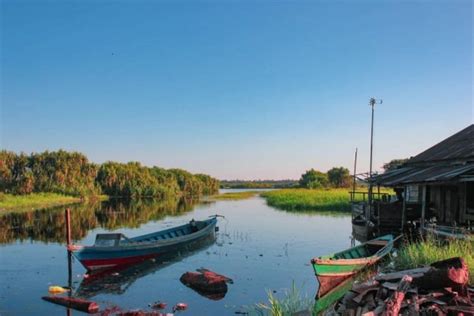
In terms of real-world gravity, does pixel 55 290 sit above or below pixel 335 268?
below

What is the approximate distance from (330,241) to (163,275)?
10.9m

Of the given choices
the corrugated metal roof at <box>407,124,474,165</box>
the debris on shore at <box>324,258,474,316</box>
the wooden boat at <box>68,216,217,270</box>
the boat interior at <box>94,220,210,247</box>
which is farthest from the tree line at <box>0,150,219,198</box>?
the debris on shore at <box>324,258,474,316</box>

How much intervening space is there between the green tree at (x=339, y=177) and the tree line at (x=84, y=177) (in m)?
31.6

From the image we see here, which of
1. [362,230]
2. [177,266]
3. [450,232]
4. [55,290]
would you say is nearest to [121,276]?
[177,266]

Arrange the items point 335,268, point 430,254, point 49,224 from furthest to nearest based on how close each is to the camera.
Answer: point 49,224, point 335,268, point 430,254

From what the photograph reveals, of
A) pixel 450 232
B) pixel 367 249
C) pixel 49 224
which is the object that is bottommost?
pixel 49 224

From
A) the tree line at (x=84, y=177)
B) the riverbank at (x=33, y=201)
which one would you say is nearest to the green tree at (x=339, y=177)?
the tree line at (x=84, y=177)

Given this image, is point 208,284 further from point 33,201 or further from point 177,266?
point 33,201

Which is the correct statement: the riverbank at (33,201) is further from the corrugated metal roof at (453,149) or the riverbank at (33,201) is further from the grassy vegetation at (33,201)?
the corrugated metal roof at (453,149)

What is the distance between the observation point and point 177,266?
59.2ft

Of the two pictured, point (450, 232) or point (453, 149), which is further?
point (453, 149)

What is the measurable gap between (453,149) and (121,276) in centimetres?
1807

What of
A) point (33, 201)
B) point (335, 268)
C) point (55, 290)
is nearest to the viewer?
point (335, 268)

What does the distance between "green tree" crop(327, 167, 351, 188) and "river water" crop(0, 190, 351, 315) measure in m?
62.5
